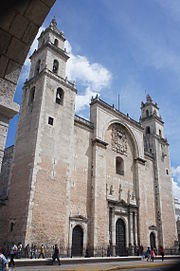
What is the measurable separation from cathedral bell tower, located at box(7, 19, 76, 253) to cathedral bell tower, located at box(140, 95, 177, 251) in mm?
14187

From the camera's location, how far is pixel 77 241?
18.3 m

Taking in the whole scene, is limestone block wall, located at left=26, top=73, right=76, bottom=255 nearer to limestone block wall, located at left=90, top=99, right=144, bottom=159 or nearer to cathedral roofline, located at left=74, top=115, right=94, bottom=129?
cathedral roofline, located at left=74, top=115, right=94, bottom=129

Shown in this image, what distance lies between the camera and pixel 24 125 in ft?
64.7

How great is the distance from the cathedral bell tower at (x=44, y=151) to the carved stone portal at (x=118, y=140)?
20.2ft

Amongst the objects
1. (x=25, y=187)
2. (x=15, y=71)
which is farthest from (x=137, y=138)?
(x=15, y=71)

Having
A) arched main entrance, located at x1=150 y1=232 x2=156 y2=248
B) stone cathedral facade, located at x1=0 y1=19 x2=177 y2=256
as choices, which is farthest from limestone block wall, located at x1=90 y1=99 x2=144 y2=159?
arched main entrance, located at x1=150 y1=232 x2=156 y2=248

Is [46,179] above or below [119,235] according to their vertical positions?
above

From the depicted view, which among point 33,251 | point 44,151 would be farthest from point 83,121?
point 33,251

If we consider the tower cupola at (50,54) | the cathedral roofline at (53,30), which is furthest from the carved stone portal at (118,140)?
the cathedral roofline at (53,30)

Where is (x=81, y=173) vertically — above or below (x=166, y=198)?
above

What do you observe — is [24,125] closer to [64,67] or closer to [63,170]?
[63,170]

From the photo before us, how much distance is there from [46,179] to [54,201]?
5.52 feet

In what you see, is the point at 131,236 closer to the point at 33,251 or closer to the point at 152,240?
the point at 152,240

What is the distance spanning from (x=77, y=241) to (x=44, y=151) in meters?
7.32
